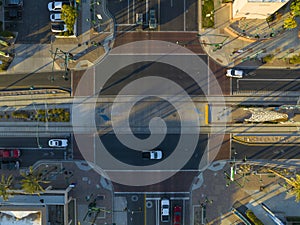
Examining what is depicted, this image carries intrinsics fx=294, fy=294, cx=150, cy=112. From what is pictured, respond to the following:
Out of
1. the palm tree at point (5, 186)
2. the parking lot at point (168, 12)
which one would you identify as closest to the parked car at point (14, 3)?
the parking lot at point (168, 12)

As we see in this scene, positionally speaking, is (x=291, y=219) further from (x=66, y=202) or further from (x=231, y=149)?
(x=66, y=202)

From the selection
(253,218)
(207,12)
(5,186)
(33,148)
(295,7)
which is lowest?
(253,218)

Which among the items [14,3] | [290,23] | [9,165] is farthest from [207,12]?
[9,165]

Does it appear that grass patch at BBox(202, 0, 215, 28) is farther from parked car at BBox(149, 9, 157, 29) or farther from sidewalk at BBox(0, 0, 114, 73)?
sidewalk at BBox(0, 0, 114, 73)

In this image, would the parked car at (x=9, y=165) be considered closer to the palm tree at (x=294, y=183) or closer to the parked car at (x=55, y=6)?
the parked car at (x=55, y=6)

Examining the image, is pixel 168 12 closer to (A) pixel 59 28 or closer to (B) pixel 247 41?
(B) pixel 247 41

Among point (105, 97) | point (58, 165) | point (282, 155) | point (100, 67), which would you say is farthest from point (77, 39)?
point (282, 155)
